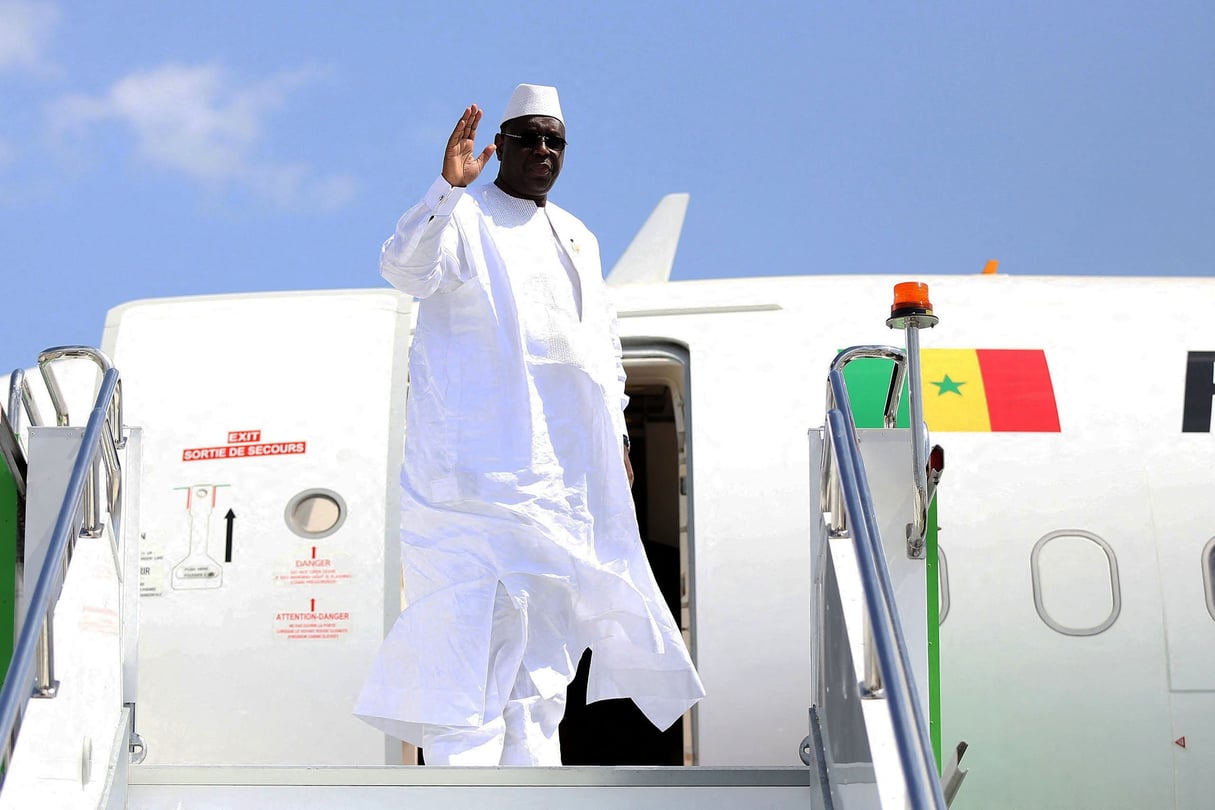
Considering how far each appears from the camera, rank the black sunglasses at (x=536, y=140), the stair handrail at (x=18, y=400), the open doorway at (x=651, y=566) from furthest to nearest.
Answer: the open doorway at (x=651, y=566), the black sunglasses at (x=536, y=140), the stair handrail at (x=18, y=400)

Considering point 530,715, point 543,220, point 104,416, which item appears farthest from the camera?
point 543,220

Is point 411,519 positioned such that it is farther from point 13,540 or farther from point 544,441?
point 13,540

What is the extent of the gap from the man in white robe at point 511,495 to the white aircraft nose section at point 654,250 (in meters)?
3.92

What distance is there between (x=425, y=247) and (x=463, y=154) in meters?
0.29

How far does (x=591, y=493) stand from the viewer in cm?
463

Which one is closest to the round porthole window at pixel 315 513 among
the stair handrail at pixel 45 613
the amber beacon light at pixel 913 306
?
the stair handrail at pixel 45 613

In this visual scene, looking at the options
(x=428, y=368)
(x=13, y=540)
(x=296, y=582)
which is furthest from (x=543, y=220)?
(x=296, y=582)

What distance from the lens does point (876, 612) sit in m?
2.87

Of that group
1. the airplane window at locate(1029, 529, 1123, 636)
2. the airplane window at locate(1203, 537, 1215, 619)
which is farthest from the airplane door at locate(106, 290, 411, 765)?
the airplane window at locate(1203, 537, 1215, 619)

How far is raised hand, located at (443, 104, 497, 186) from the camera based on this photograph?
414 centimetres

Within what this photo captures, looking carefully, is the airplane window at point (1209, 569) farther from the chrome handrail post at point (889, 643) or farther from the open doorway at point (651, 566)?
the chrome handrail post at point (889, 643)

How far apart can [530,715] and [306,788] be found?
83cm

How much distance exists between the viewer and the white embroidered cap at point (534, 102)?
4.75 m

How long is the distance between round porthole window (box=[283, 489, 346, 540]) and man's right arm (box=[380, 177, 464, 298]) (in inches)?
86.6
